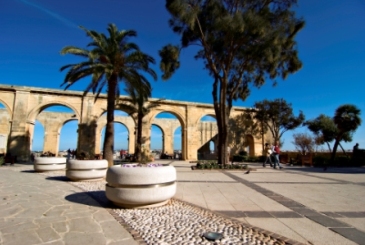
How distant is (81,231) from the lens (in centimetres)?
275

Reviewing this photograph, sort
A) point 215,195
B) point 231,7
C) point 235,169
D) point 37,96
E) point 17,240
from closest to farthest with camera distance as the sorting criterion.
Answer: point 17,240, point 215,195, point 235,169, point 231,7, point 37,96

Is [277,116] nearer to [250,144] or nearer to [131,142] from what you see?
[250,144]

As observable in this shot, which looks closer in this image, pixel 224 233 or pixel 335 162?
pixel 224 233

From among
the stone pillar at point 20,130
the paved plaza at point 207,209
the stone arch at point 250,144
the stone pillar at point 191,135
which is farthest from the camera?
the stone arch at point 250,144

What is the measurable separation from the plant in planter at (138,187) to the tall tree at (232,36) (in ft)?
29.0

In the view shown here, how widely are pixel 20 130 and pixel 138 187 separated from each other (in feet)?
63.9

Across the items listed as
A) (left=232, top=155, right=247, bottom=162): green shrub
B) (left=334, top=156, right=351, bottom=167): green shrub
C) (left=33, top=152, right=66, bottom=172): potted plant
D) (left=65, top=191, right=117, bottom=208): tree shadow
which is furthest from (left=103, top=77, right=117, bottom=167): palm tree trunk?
(left=334, top=156, right=351, bottom=167): green shrub

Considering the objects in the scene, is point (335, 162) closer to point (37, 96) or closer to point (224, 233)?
point (224, 233)

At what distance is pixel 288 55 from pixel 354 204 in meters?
12.4

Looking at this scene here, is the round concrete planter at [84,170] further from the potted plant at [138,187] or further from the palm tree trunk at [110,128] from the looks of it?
the palm tree trunk at [110,128]

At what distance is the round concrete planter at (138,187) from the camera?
3.74 m

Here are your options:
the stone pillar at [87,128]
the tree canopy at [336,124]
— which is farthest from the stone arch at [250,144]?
the stone pillar at [87,128]

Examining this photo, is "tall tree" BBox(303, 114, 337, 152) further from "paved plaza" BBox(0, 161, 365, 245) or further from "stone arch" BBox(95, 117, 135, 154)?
"paved plaza" BBox(0, 161, 365, 245)

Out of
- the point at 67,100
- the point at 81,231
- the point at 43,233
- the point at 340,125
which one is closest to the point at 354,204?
the point at 81,231
